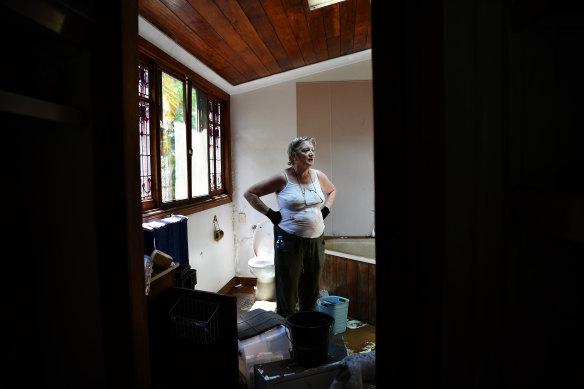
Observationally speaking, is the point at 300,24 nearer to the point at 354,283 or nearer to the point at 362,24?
the point at 362,24

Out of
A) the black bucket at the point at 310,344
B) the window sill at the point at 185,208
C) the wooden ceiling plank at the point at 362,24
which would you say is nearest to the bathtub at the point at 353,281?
the window sill at the point at 185,208

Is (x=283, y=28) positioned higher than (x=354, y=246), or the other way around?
(x=283, y=28)

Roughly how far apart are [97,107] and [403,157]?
2.76 feet

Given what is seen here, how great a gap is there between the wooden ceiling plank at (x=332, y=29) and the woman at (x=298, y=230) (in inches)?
39.5

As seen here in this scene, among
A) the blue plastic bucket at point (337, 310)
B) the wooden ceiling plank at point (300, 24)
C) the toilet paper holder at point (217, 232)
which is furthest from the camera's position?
the toilet paper holder at point (217, 232)

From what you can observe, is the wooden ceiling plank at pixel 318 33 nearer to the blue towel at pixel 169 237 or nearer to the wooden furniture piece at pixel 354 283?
the blue towel at pixel 169 237

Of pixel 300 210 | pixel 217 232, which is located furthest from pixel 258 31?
pixel 217 232

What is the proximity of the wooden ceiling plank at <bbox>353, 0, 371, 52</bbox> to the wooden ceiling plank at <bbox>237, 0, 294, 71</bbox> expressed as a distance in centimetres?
68

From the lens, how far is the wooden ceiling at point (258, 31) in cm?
224

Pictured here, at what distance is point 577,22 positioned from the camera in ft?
2.00

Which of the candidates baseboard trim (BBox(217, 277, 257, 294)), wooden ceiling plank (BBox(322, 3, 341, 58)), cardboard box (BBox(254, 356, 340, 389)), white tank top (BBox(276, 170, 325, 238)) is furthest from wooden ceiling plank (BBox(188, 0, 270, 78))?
baseboard trim (BBox(217, 277, 257, 294))

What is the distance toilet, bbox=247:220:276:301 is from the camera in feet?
11.3

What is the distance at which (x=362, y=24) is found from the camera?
9.96ft

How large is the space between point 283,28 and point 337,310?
2295 mm
